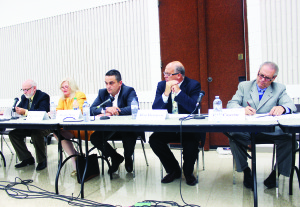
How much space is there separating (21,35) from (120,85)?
10.7 feet

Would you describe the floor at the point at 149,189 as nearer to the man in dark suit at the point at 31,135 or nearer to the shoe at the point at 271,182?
the shoe at the point at 271,182

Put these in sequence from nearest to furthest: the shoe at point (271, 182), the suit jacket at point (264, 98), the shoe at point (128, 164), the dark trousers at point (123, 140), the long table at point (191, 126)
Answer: the long table at point (191, 126) < the shoe at point (271, 182) < the suit jacket at point (264, 98) < the dark trousers at point (123, 140) < the shoe at point (128, 164)

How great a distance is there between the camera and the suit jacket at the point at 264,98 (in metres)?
2.30

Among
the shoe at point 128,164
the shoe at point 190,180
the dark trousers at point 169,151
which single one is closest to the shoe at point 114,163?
the shoe at point 128,164

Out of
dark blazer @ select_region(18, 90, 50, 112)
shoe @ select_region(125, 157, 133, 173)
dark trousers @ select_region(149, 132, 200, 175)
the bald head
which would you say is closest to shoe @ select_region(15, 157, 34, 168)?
dark blazer @ select_region(18, 90, 50, 112)

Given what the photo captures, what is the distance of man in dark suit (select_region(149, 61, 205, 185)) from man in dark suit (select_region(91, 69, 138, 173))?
0.37 metres

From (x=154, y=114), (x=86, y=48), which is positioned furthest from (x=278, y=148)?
(x=86, y=48)

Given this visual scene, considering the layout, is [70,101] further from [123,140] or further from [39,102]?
[123,140]

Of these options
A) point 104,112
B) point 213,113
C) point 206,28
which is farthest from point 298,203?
point 206,28

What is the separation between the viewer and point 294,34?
10.9 feet

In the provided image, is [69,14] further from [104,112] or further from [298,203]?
[298,203]

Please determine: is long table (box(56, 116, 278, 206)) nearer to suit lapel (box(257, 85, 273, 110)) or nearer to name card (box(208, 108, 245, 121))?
name card (box(208, 108, 245, 121))

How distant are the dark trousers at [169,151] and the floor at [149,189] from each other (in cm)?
17

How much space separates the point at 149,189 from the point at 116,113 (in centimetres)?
90
